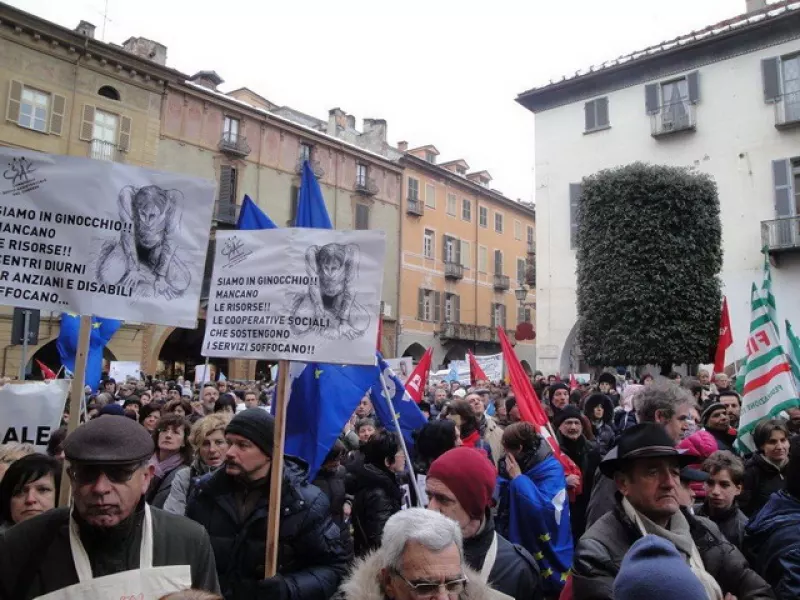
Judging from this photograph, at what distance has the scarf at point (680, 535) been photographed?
246 centimetres

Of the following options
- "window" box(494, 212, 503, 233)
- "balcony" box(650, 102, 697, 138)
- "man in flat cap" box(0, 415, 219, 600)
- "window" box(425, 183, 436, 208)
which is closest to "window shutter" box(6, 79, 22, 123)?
"window" box(425, 183, 436, 208)

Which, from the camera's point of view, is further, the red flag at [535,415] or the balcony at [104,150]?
the balcony at [104,150]

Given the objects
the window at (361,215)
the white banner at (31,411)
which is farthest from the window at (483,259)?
the white banner at (31,411)

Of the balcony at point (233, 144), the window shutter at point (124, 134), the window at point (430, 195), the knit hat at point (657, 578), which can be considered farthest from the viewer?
the window at point (430, 195)

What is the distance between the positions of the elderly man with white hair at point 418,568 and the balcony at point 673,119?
885 inches

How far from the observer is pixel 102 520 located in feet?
7.25

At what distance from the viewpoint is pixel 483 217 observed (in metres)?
43.6

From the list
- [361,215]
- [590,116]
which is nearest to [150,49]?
[361,215]

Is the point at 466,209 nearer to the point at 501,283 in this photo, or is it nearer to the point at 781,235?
the point at 501,283

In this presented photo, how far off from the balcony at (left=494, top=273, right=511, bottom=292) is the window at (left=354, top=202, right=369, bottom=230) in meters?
11.5

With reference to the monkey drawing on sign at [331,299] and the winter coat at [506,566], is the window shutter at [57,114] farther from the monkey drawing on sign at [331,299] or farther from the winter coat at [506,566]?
the winter coat at [506,566]

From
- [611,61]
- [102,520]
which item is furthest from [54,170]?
[611,61]

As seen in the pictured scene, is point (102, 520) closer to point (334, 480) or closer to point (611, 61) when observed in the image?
point (334, 480)

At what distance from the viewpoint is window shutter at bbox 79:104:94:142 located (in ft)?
84.0
